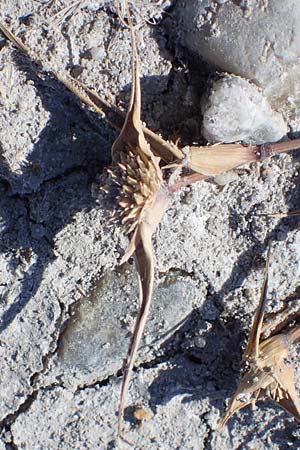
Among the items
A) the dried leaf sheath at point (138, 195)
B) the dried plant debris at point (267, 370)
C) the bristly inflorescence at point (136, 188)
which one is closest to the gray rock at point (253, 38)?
the dried leaf sheath at point (138, 195)

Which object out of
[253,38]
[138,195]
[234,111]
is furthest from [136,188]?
[253,38]

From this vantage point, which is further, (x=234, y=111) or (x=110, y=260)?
(x=110, y=260)

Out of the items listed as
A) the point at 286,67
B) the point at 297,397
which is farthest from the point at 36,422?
the point at 286,67

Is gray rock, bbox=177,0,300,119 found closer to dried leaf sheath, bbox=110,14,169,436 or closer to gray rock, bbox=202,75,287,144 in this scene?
gray rock, bbox=202,75,287,144

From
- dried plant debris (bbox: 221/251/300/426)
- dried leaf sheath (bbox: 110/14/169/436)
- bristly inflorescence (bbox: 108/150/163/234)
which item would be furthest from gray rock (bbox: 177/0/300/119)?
dried plant debris (bbox: 221/251/300/426)

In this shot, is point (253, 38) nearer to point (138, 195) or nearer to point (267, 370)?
point (138, 195)
